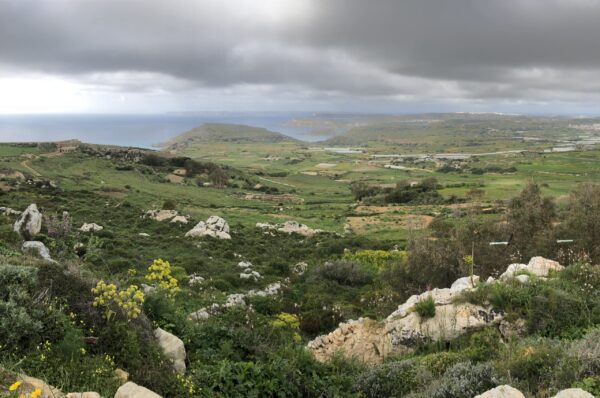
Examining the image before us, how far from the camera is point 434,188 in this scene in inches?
3568

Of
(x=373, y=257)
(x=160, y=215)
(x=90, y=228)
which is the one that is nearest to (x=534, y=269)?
(x=373, y=257)

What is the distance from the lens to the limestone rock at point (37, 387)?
4965 millimetres

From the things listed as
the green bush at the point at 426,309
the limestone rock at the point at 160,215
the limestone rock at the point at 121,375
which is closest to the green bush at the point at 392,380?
the green bush at the point at 426,309

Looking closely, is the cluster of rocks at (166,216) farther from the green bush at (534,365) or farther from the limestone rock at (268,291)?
the green bush at (534,365)

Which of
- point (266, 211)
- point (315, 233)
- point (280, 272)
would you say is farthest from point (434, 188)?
point (280, 272)

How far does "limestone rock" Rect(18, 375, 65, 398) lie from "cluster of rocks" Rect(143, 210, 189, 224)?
3478 cm

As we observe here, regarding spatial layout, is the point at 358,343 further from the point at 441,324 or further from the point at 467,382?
the point at 467,382

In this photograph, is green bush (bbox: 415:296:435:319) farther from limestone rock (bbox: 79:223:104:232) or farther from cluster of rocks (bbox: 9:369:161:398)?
limestone rock (bbox: 79:223:104:232)

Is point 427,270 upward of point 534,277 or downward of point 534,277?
downward

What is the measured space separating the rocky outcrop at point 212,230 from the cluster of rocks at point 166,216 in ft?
13.4

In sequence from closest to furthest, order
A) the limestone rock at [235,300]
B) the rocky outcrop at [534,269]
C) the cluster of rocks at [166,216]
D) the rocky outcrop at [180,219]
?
the rocky outcrop at [534,269] → the limestone rock at [235,300] → the rocky outcrop at [180,219] → the cluster of rocks at [166,216]

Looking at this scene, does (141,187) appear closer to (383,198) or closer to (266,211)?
(266,211)

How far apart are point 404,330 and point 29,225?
21.6 metres

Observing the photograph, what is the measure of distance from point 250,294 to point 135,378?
12457 mm
